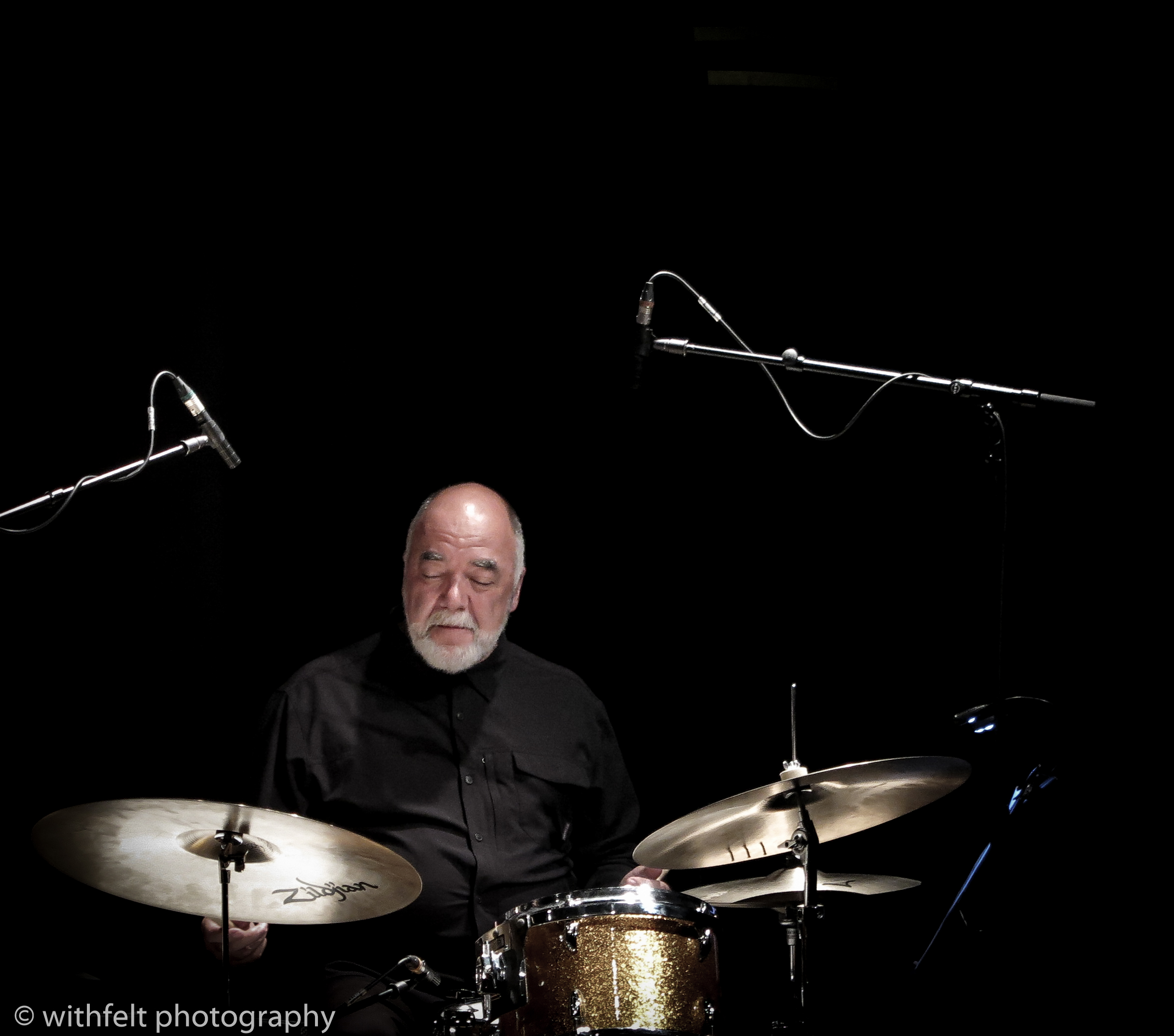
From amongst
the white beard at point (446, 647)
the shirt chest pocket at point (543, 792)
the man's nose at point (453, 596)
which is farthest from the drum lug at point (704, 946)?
the man's nose at point (453, 596)

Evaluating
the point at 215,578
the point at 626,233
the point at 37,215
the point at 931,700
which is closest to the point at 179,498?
the point at 215,578

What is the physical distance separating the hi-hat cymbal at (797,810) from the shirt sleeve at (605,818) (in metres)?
0.67

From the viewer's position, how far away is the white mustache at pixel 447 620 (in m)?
3.17

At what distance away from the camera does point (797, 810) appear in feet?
8.17

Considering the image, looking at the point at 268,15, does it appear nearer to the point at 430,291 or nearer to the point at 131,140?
the point at 131,140

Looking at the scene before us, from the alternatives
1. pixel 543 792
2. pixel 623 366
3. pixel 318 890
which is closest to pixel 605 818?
pixel 543 792

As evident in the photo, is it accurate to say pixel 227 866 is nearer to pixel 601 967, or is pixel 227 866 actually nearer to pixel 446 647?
pixel 601 967

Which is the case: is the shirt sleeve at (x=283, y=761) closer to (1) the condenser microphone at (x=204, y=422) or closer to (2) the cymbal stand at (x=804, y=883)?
(1) the condenser microphone at (x=204, y=422)

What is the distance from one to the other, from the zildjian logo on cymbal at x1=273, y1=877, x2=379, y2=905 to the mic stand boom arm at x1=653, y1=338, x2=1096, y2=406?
145 centimetres

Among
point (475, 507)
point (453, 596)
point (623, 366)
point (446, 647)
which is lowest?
point (446, 647)

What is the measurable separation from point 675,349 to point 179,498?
152 centimetres

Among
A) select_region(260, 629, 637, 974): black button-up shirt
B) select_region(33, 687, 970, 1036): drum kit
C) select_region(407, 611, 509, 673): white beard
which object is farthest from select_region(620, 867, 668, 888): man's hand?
select_region(407, 611, 509, 673): white beard

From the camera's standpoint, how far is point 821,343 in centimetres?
354

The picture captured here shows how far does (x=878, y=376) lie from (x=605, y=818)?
1.52 m
